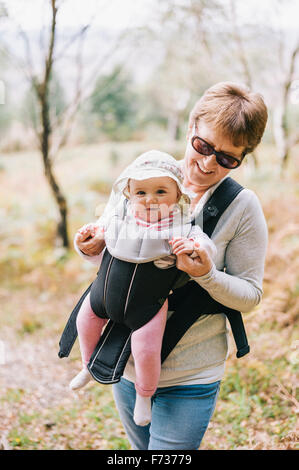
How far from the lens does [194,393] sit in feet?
5.78

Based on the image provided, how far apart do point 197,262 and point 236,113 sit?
25.5 inches

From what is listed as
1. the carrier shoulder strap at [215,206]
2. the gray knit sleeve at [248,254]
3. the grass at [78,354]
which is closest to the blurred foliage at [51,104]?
the grass at [78,354]

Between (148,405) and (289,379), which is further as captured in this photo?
(289,379)

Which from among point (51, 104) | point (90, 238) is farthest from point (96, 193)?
point (90, 238)

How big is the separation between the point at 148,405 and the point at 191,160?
1.06 meters

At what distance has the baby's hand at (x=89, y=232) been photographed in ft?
5.58

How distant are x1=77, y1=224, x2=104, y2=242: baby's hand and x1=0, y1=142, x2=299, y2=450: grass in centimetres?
154

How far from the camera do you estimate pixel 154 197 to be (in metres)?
1.65

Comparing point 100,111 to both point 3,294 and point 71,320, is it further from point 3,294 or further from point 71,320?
point 71,320

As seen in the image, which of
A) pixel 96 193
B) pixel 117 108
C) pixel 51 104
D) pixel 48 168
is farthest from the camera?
pixel 117 108

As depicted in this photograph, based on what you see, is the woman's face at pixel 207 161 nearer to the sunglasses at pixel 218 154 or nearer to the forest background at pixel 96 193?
the sunglasses at pixel 218 154

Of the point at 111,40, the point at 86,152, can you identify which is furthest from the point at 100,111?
the point at 111,40

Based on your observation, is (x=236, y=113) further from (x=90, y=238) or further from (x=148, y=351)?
(x=148, y=351)

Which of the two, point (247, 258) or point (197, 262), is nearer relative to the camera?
point (197, 262)
